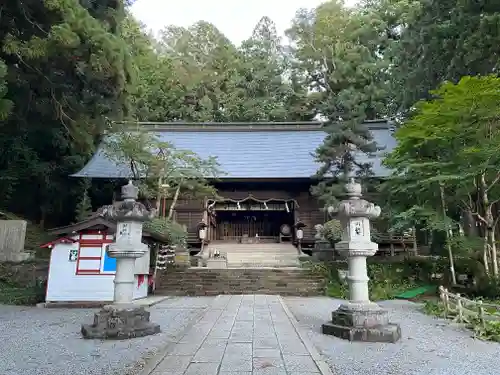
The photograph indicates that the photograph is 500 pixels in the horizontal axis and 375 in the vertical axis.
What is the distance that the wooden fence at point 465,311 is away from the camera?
6.24m

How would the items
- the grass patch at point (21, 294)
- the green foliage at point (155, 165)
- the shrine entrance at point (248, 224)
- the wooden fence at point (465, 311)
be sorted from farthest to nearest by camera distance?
the shrine entrance at point (248, 224) → the green foliage at point (155, 165) → the grass patch at point (21, 294) → the wooden fence at point (465, 311)

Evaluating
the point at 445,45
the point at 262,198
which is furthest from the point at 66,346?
the point at 445,45

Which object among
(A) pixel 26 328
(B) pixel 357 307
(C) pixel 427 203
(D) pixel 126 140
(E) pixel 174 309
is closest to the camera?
(B) pixel 357 307

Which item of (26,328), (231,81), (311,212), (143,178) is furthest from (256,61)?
(26,328)

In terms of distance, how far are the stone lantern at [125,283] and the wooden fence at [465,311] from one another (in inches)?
216

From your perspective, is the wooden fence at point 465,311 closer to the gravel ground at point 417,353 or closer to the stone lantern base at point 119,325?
the gravel ground at point 417,353

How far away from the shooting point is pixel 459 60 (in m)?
11.6

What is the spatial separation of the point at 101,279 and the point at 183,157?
229 inches

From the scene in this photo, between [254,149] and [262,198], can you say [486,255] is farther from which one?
[254,149]

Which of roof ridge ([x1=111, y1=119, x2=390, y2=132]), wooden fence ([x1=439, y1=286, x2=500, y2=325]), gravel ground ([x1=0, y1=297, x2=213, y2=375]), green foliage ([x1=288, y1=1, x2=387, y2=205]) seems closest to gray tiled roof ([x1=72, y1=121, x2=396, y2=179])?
roof ridge ([x1=111, y1=119, x2=390, y2=132])

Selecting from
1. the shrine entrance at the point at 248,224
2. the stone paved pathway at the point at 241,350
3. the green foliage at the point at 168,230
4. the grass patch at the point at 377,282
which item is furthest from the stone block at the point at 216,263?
the stone paved pathway at the point at 241,350

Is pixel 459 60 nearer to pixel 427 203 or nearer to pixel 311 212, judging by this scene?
pixel 427 203

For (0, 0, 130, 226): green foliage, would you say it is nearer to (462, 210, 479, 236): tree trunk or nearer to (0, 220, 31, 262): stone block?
(0, 220, 31, 262): stone block

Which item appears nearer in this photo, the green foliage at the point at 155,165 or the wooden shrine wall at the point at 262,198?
the green foliage at the point at 155,165
